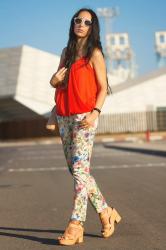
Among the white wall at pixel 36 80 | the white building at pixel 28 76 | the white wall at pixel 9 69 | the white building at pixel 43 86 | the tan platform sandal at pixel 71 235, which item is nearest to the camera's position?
the tan platform sandal at pixel 71 235

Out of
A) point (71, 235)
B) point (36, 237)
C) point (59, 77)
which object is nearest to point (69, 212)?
point (36, 237)

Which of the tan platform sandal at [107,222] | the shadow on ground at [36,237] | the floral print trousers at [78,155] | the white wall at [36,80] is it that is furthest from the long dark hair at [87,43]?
the white wall at [36,80]

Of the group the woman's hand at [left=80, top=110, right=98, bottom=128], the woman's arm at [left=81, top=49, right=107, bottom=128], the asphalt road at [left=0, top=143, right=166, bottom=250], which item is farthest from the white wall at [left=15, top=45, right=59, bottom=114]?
the woman's hand at [left=80, top=110, right=98, bottom=128]

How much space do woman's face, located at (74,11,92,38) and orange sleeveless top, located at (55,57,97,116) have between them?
20cm

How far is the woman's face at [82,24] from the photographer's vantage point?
5.45 metres

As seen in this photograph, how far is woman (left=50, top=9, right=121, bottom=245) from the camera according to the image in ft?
17.3

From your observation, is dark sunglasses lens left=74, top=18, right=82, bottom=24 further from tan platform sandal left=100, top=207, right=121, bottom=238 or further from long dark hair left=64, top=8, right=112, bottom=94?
tan platform sandal left=100, top=207, right=121, bottom=238

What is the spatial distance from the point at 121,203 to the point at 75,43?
3003mm

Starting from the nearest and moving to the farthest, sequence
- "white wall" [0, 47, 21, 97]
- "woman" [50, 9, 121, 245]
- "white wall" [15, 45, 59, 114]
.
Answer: "woman" [50, 9, 121, 245] → "white wall" [15, 45, 59, 114] → "white wall" [0, 47, 21, 97]

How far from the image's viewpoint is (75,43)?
216 inches

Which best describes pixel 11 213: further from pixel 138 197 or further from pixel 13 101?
pixel 13 101

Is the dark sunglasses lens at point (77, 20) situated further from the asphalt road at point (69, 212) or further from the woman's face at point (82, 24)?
the asphalt road at point (69, 212)

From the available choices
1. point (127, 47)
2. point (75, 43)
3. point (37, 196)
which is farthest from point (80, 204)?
point (127, 47)

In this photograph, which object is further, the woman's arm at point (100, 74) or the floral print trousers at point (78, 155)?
the woman's arm at point (100, 74)
